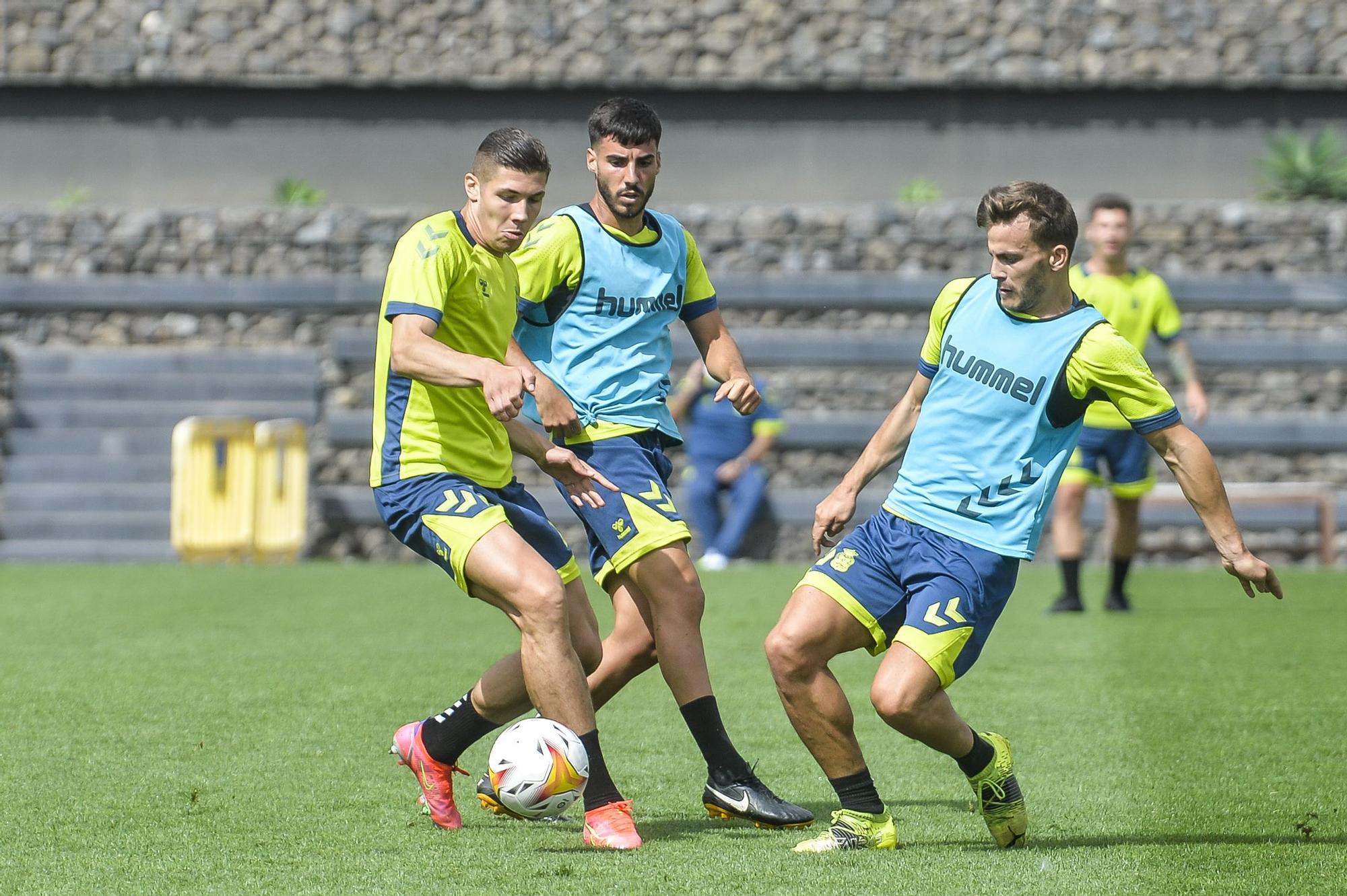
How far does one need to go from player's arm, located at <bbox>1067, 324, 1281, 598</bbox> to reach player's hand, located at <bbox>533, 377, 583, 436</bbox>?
1523 mm

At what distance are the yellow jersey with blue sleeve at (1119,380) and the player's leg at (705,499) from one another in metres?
10.6

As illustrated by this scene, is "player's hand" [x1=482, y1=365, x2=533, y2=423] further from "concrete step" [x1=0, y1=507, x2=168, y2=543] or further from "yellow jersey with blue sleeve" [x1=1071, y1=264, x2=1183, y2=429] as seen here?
"concrete step" [x1=0, y1=507, x2=168, y2=543]

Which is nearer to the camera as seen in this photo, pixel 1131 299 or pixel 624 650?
pixel 624 650

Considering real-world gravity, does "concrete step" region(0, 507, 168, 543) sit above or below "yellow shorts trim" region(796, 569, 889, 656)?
below

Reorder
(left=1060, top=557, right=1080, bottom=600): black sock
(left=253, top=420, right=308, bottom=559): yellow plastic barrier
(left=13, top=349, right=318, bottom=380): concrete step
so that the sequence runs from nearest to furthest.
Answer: (left=1060, top=557, right=1080, bottom=600): black sock → (left=253, top=420, right=308, bottom=559): yellow plastic barrier → (left=13, top=349, right=318, bottom=380): concrete step

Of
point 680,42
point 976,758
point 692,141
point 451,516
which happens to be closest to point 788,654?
point 976,758

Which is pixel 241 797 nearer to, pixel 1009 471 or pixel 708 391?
pixel 1009 471

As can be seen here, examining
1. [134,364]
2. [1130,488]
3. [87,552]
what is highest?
[1130,488]

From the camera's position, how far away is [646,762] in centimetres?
662

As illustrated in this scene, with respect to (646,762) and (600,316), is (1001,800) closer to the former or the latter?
(646,762)

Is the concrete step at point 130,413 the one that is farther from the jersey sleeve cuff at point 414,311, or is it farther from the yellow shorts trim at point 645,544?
the jersey sleeve cuff at point 414,311

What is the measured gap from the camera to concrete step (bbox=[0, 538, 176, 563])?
1634cm

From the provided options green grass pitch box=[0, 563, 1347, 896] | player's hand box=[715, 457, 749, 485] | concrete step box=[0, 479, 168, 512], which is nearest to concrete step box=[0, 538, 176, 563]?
concrete step box=[0, 479, 168, 512]

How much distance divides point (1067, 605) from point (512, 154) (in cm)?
724
